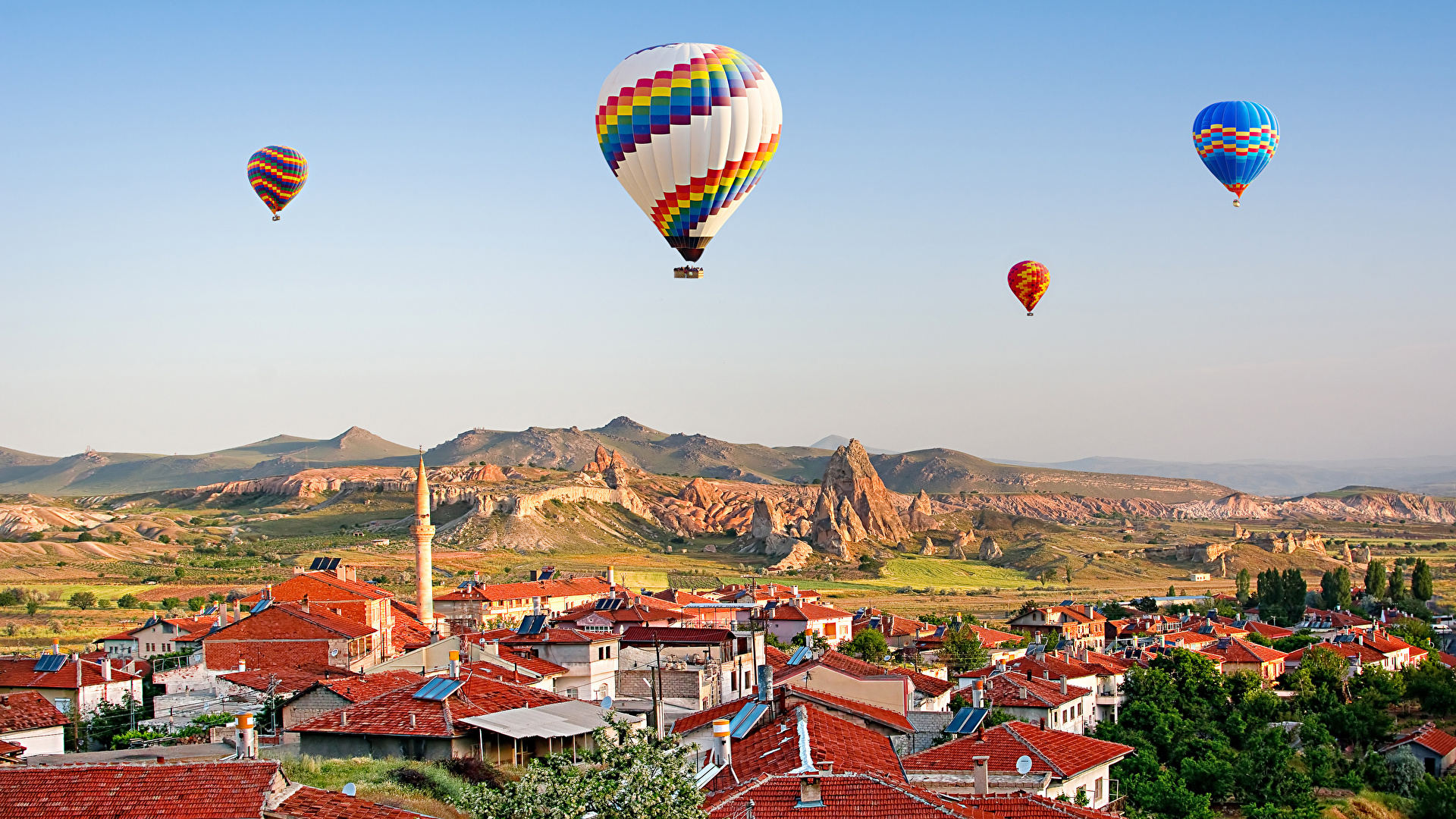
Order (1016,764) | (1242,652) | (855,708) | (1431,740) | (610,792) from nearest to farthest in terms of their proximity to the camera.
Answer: (610,792), (1016,764), (855,708), (1431,740), (1242,652)

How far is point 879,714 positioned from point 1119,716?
1855 centimetres

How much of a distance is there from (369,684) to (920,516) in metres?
150

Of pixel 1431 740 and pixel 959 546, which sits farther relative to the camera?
pixel 959 546

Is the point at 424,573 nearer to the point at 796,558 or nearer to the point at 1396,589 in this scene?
the point at 1396,589

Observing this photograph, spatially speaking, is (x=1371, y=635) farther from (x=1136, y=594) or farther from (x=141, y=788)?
(x=141, y=788)

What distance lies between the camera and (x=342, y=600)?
47.6 m

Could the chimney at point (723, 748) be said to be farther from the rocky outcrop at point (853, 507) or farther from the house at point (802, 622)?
the rocky outcrop at point (853, 507)

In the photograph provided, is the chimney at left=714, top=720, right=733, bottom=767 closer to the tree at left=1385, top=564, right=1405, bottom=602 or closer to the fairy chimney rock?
the tree at left=1385, top=564, right=1405, bottom=602

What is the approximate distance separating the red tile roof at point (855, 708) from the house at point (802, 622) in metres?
27.9

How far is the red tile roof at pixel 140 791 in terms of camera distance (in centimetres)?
1583

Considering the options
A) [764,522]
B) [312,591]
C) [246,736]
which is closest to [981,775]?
[246,736]

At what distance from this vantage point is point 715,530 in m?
170

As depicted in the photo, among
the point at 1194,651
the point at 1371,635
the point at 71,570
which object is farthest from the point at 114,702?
the point at 71,570

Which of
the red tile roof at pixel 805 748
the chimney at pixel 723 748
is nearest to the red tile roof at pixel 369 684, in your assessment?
the red tile roof at pixel 805 748
